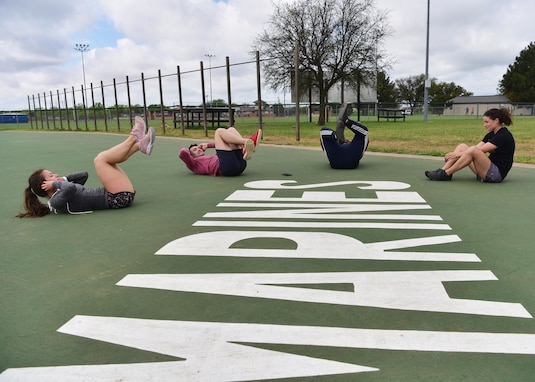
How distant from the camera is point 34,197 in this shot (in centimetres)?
470

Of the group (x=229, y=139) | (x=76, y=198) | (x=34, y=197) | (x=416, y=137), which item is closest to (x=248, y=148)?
(x=229, y=139)

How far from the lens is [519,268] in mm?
2990

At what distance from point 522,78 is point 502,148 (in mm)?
76076

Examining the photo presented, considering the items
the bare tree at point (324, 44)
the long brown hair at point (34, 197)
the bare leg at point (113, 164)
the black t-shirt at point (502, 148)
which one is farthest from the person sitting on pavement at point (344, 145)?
the bare tree at point (324, 44)

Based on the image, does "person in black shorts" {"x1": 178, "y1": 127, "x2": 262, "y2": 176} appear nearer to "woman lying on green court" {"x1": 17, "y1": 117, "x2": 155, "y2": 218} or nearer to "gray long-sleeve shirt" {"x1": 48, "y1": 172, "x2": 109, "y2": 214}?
"woman lying on green court" {"x1": 17, "y1": 117, "x2": 155, "y2": 218}

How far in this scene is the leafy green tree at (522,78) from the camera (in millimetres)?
69688

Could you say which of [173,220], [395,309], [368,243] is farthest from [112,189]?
[395,309]

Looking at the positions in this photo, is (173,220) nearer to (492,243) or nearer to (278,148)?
(492,243)

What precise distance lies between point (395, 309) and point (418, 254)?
103 cm

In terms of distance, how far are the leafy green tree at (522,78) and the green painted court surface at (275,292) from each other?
3021 inches

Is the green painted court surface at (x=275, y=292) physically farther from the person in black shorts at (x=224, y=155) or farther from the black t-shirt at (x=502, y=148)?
the person in black shorts at (x=224, y=155)

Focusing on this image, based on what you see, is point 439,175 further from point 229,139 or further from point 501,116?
point 229,139

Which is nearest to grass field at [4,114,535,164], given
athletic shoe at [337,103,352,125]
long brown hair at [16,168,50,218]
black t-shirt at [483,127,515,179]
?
black t-shirt at [483,127,515,179]

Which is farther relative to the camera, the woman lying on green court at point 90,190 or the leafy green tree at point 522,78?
the leafy green tree at point 522,78
